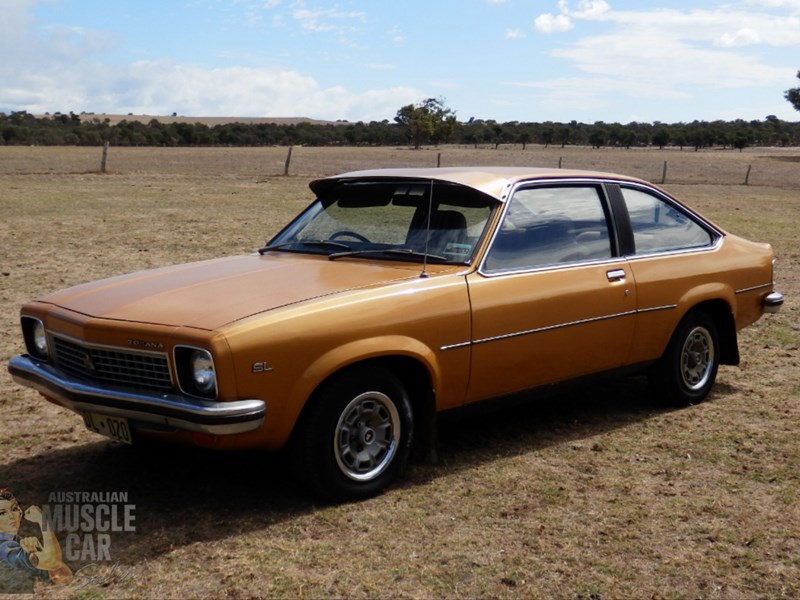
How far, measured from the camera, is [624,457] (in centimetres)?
532

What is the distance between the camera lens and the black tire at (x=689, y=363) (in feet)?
20.2

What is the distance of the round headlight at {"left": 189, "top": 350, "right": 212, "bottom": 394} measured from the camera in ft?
13.2

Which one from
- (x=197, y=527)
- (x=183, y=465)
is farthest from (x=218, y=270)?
(x=197, y=527)

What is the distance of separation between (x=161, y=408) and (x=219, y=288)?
78 centimetres

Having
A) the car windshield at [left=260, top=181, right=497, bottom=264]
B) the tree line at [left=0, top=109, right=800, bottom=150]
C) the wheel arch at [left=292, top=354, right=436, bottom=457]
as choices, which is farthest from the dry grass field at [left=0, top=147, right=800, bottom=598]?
the tree line at [left=0, top=109, right=800, bottom=150]

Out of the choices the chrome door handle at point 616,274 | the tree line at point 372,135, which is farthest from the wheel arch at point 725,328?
the tree line at point 372,135

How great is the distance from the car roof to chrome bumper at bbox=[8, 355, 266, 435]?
75.6 inches

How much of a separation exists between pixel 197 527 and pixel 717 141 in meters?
107

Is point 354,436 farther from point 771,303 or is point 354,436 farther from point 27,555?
point 771,303

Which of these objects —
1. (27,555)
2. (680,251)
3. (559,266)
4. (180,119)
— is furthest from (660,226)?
(180,119)

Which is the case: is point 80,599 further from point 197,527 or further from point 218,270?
point 218,270

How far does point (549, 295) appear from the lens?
5.24m

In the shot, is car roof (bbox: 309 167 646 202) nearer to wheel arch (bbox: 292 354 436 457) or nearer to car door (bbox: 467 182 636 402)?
car door (bbox: 467 182 636 402)

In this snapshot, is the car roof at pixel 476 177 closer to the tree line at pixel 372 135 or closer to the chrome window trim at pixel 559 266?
the chrome window trim at pixel 559 266
